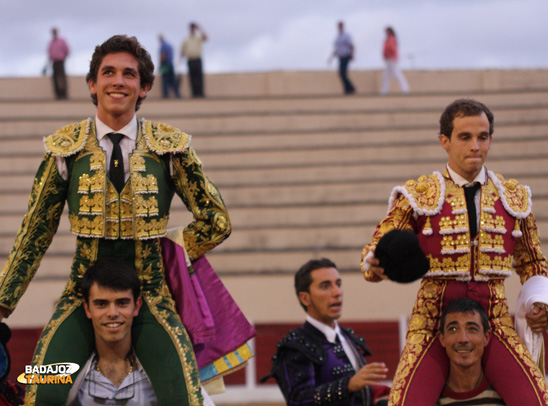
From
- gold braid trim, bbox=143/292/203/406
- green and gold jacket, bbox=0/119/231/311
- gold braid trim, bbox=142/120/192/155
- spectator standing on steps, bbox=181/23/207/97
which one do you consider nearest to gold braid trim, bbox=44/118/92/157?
green and gold jacket, bbox=0/119/231/311

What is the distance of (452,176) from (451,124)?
216mm

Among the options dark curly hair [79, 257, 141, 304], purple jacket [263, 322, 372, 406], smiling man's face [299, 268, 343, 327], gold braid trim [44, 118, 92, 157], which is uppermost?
gold braid trim [44, 118, 92, 157]

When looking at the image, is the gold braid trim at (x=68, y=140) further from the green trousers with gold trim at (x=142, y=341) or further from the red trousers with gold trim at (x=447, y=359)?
the red trousers with gold trim at (x=447, y=359)

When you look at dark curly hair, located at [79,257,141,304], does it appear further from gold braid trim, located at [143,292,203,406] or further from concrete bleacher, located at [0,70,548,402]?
concrete bleacher, located at [0,70,548,402]

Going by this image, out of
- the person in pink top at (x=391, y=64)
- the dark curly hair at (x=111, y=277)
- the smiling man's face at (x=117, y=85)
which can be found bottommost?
the dark curly hair at (x=111, y=277)

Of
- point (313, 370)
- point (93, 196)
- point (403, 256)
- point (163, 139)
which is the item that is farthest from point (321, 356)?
point (93, 196)

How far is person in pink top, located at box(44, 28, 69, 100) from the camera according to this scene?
640 inches

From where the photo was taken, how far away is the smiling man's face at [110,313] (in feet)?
11.4

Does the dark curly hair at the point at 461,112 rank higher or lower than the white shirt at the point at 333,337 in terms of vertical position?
higher

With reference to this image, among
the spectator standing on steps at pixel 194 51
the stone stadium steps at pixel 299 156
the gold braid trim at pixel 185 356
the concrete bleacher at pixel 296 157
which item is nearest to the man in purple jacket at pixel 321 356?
the gold braid trim at pixel 185 356

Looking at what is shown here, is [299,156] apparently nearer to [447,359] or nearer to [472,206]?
[472,206]

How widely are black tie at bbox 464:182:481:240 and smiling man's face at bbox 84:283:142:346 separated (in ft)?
4.18

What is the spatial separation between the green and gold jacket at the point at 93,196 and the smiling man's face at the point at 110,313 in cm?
19

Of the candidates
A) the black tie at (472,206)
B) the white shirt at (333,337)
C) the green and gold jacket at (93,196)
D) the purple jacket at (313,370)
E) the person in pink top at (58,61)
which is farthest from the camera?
the person in pink top at (58,61)
